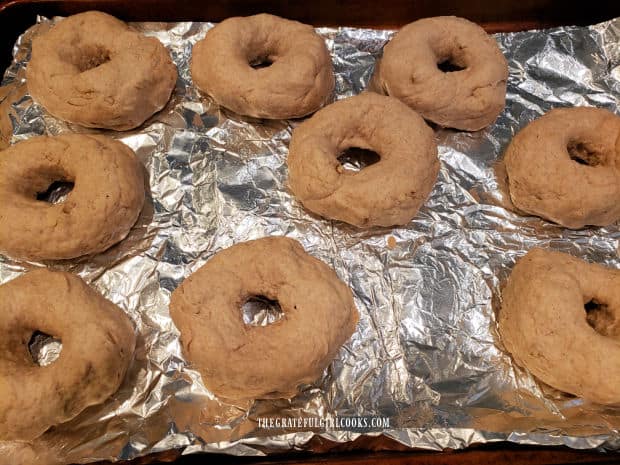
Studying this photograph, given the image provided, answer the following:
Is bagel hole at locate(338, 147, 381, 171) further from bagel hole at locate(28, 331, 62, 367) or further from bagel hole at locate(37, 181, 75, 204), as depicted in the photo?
bagel hole at locate(28, 331, 62, 367)

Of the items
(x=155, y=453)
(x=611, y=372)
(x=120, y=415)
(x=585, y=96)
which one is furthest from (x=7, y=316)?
(x=585, y=96)

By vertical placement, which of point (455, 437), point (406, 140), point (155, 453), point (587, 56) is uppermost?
point (587, 56)

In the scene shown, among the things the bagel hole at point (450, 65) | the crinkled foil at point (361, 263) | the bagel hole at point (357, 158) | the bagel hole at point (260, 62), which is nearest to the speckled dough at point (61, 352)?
the crinkled foil at point (361, 263)

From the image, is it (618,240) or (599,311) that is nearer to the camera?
(599,311)

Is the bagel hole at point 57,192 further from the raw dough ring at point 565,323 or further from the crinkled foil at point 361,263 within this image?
the raw dough ring at point 565,323

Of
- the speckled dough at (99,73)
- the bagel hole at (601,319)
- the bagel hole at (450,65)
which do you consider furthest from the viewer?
the bagel hole at (450,65)

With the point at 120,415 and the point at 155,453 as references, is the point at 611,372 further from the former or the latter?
the point at 120,415

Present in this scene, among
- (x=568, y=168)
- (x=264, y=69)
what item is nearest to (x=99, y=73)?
(x=264, y=69)
